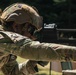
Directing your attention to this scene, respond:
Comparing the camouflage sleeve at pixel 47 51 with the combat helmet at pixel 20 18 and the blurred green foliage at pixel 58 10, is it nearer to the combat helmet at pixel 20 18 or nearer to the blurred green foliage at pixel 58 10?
the combat helmet at pixel 20 18

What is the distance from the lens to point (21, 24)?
260cm

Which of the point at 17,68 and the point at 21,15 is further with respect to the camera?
the point at 17,68

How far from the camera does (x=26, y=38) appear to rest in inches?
81.3

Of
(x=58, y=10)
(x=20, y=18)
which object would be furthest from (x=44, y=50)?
(x=58, y=10)

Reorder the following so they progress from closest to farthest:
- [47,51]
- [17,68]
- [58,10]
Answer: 1. [47,51]
2. [17,68]
3. [58,10]

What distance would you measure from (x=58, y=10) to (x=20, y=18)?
71.6 ft

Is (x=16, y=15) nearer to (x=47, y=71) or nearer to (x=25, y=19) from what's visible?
(x=25, y=19)

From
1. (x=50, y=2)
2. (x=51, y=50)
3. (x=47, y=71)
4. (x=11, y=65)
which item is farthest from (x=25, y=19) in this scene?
(x=50, y=2)

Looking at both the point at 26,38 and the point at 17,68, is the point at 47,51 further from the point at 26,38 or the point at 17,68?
the point at 17,68

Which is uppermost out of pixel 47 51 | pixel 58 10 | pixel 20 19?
pixel 58 10

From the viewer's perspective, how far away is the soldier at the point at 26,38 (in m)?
1.98

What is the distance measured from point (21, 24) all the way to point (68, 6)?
21.2 meters

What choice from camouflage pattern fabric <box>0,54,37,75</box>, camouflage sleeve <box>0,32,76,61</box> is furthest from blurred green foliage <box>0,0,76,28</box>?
camouflage sleeve <box>0,32,76,61</box>

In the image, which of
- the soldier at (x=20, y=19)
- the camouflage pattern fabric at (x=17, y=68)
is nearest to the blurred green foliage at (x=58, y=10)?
the camouflage pattern fabric at (x=17, y=68)
